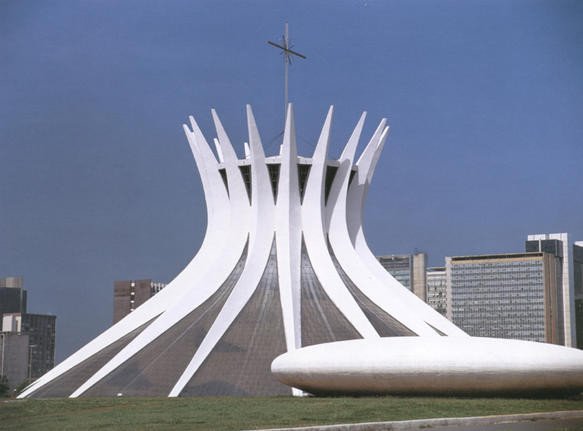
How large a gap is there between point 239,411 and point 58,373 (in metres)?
15.4

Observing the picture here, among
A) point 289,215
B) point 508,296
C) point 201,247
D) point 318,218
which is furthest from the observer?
point 508,296

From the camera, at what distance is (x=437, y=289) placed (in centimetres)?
14162

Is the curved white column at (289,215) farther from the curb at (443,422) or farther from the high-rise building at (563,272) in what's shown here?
the high-rise building at (563,272)

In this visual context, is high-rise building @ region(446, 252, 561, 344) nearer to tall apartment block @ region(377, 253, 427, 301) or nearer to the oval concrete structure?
tall apartment block @ region(377, 253, 427, 301)

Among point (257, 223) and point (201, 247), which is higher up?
point (257, 223)

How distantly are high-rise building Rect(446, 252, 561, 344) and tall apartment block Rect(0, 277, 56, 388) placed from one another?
49.6m

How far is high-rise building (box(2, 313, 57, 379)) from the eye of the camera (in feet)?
374

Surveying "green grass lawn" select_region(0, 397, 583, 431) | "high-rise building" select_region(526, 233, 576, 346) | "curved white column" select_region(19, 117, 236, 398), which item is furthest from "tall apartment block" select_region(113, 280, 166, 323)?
"green grass lawn" select_region(0, 397, 583, 431)

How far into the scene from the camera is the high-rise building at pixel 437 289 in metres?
138

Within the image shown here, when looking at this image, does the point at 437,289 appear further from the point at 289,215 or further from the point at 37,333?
the point at 289,215

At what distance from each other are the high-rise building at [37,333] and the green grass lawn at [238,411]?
90614 mm

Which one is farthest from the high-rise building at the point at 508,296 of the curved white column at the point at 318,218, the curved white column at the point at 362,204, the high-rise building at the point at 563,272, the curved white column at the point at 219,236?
the curved white column at the point at 219,236

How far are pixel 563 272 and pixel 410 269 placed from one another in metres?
21.0

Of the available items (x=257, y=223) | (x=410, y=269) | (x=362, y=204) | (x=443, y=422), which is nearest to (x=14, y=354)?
(x=410, y=269)
